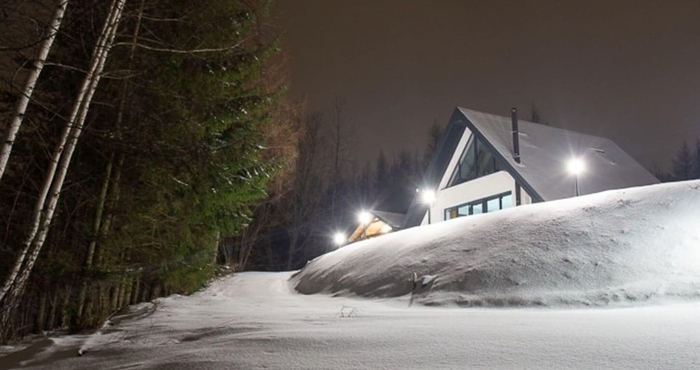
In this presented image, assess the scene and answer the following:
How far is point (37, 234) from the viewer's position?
16.7ft

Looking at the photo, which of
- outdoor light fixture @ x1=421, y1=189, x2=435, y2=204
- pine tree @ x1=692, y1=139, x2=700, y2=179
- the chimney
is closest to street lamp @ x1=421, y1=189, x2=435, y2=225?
outdoor light fixture @ x1=421, y1=189, x2=435, y2=204

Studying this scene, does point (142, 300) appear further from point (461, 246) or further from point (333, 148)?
point (333, 148)

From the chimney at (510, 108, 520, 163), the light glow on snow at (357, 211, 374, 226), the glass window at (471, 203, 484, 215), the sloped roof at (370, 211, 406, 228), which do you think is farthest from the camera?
the light glow on snow at (357, 211, 374, 226)

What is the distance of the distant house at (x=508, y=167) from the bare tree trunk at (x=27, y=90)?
487 inches

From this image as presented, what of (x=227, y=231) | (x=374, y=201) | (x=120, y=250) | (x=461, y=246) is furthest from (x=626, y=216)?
(x=374, y=201)

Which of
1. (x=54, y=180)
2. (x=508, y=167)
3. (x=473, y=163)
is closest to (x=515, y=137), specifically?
(x=508, y=167)

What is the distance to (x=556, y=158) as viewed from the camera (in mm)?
15977

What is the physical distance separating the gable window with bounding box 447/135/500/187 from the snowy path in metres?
10.8

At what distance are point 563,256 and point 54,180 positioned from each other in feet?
24.5

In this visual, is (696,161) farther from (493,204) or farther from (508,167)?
(508,167)

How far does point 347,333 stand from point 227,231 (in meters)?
5.41

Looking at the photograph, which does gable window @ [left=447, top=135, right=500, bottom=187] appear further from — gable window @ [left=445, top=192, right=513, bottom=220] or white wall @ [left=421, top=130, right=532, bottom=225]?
gable window @ [left=445, top=192, right=513, bottom=220]

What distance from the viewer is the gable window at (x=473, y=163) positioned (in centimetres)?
1584

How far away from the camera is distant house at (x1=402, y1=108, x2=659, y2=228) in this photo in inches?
563
